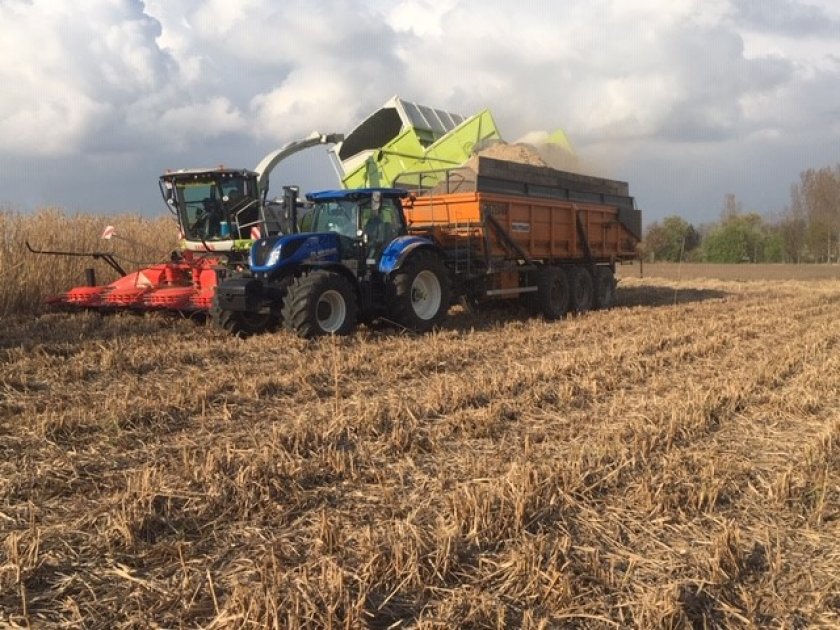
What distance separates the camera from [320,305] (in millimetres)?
8141

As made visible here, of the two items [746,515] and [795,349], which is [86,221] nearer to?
[795,349]

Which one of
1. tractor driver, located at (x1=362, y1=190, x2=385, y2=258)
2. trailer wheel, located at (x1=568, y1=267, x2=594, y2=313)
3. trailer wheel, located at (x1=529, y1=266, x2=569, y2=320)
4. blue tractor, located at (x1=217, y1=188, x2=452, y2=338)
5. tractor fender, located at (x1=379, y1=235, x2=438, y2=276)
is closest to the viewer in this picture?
blue tractor, located at (x1=217, y1=188, x2=452, y2=338)

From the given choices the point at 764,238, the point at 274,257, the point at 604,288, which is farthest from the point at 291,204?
the point at 764,238

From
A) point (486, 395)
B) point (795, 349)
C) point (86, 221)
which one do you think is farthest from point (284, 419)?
point (86, 221)

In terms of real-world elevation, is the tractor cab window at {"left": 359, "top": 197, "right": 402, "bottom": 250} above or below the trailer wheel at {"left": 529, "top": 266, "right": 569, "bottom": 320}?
above

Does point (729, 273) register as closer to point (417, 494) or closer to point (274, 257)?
point (274, 257)

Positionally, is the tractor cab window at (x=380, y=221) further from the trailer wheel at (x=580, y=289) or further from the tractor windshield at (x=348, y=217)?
the trailer wheel at (x=580, y=289)

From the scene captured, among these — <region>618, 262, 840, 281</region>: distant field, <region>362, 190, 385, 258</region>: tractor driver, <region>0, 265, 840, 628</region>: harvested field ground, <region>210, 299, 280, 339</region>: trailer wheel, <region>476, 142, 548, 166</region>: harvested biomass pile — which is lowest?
<region>0, 265, 840, 628</region>: harvested field ground

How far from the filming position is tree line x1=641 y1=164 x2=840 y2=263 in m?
45.6

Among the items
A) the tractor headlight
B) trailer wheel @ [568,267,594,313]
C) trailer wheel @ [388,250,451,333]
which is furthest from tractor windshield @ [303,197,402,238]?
trailer wheel @ [568,267,594,313]

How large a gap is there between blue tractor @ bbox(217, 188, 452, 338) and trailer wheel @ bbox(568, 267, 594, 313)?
327 centimetres

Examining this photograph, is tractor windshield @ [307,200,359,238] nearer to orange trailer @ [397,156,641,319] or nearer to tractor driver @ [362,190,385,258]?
tractor driver @ [362,190,385,258]

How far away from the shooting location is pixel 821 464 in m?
3.88

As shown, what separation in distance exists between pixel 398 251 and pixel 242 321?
6.63 feet
